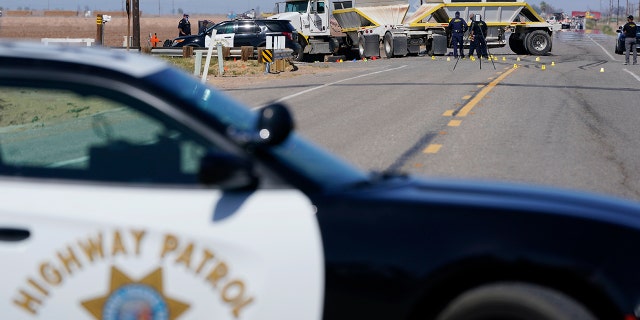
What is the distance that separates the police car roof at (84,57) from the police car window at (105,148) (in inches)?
4.9

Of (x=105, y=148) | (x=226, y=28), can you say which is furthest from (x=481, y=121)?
(x=226, y=28)

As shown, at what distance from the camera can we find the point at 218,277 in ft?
12.0

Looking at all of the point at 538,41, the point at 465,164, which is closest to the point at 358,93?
the point at 465,164

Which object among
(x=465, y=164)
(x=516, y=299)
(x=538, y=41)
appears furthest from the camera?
(x=538, y=41)

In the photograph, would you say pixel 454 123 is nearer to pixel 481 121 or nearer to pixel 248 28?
pixel 481 121

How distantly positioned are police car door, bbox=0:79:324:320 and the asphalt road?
6467 mm

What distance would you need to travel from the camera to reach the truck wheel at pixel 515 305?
3.57m

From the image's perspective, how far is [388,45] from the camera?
140ft

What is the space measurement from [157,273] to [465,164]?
321 inches

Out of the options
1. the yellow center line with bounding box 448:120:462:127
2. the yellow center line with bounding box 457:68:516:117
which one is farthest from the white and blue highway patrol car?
the yellow center line with bounding box 457:68:516:117

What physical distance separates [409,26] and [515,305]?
38.8 m

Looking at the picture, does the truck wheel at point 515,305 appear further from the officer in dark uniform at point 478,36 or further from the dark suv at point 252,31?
the dark suv at point 252,31

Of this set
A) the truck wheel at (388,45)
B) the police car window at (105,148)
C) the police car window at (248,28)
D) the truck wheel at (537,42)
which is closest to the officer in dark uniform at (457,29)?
the truck wheel at (388,45)

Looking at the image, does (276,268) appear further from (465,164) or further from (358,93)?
(358,93)
